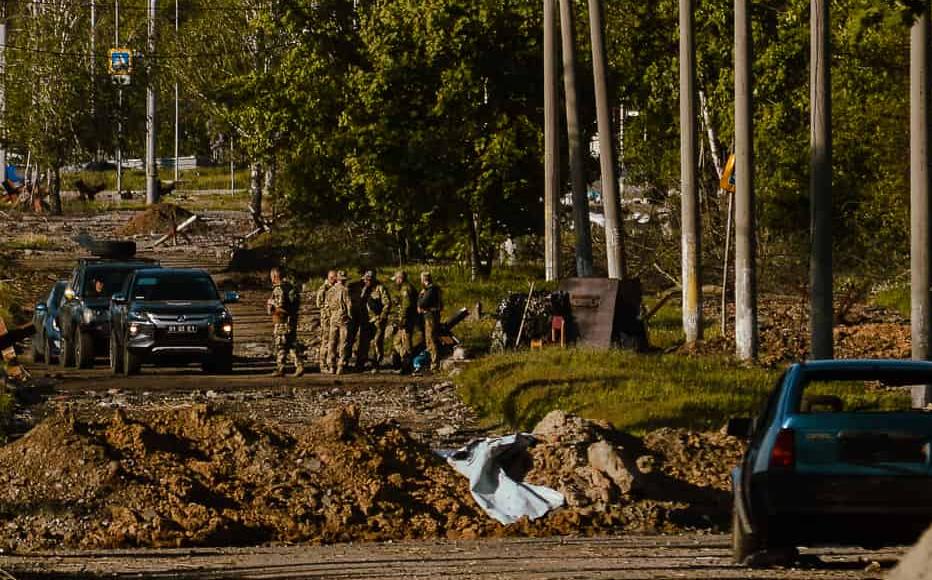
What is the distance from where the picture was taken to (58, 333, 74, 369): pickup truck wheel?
33.3m

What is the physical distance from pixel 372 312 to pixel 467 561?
1742 cm

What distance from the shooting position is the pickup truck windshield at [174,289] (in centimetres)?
3112

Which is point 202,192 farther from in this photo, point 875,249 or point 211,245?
point 875,249

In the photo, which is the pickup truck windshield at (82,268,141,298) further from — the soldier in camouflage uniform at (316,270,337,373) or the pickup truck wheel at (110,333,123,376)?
the soldier in camouflage uniform at (316,270,337,373)

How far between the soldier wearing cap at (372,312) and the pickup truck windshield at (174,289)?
7.68 feet

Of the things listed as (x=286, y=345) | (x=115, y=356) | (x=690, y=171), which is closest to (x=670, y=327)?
(x=690, y=171)

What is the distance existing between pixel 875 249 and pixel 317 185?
600 inches

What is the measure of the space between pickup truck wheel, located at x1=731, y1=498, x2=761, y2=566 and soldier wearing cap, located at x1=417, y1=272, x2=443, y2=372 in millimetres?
18485

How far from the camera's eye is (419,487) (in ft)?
61.5

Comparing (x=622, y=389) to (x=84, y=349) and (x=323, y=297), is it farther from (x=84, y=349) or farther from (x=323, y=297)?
(x=84, y=349)

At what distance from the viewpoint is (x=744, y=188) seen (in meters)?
28.9

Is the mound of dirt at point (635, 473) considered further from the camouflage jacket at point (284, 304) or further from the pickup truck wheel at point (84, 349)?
the pickup truck wheel at point (84, 349)

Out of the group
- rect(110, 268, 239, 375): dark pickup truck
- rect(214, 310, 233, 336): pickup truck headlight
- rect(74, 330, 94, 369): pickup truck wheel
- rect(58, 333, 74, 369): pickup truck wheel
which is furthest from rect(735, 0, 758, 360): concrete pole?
rect(58, 333, 74, 369): pickup truck wheel

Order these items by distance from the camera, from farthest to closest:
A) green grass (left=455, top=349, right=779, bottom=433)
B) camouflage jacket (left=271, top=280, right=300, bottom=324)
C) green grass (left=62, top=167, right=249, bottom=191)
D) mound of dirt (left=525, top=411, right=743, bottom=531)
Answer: green grass (left=62, top=167, right=249, bottom=191) → camouflage jacket (left=271, top=280, right=300, bottom=324) → green grass (left=455, top=349, right=779, bottom=433) → mound of dirt (left=525, top=411, right=743, bottom=531)
